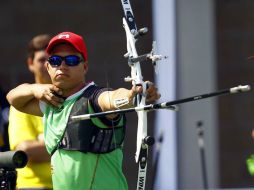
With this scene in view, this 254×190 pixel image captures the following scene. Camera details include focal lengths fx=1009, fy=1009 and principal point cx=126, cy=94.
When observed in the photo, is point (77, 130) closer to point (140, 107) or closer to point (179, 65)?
point (140, 107)

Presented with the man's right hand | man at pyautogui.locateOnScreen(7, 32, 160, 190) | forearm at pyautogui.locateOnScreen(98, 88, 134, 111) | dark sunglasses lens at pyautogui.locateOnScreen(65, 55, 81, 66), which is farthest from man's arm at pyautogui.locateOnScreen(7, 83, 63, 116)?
forearm at pyautogui.locateOnScreen(98, 88, 134, 111)

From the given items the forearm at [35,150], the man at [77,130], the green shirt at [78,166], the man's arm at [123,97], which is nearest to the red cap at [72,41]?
the man at [77,130]

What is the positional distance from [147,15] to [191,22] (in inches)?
16.0

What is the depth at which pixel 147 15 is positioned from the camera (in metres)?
8.41

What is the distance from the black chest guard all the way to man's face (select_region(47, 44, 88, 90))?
0.29 ft

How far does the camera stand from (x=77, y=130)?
4473 mm

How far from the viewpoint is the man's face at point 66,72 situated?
452cm

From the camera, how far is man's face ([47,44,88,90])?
4523mm

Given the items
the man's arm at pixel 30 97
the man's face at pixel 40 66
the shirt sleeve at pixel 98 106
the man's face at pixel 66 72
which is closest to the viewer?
the shirt sleeve at pixel 98 106

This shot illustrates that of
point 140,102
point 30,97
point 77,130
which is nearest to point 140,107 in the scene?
point 140,102

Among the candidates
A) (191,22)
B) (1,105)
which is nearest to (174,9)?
(191,22)

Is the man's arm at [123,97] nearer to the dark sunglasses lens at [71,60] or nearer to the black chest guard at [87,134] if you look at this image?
the black chest guard at [87,134]

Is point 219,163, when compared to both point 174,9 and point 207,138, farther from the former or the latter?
point 174,9

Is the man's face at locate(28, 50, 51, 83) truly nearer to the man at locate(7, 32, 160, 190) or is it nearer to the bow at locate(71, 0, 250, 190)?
the man at locate(7, 32, 160, 190)
